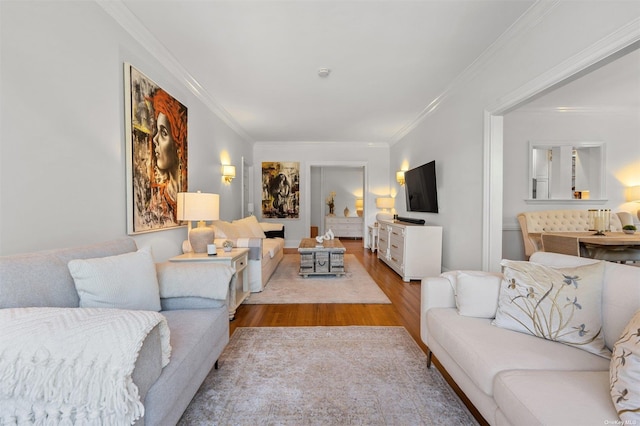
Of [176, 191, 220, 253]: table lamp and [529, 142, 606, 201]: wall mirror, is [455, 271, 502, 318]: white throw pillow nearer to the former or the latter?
[176, 191, 220, 253]: table lamp

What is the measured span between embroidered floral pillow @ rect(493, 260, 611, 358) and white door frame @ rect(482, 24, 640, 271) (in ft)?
4.37

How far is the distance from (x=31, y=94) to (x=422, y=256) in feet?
13.7

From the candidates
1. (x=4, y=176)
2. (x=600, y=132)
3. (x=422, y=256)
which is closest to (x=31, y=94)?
(x=4, y=176)

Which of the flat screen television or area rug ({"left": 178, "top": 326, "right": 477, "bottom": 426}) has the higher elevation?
the flat screen television

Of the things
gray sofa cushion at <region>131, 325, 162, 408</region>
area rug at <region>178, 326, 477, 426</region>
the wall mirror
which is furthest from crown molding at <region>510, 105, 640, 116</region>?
gray sofa cushion at <region>131, 325, 162, 408</region>

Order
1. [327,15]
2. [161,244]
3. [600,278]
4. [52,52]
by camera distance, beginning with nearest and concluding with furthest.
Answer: [600,278], [52,52], [327,15], [161,244]

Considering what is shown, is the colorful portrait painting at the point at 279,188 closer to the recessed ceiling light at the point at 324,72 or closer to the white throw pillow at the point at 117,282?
the recessed ceiling light at the point at 324,72

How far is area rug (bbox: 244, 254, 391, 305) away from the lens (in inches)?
123

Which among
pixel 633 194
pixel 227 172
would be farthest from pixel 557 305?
pixel 633 194

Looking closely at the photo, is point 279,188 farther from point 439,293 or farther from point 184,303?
point 439,293

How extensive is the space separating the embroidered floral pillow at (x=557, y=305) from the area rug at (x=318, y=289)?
1809 millimetres

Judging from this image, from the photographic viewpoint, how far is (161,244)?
273 cm

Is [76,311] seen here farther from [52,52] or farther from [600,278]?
[600,278]

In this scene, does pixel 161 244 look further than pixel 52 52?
Yes
